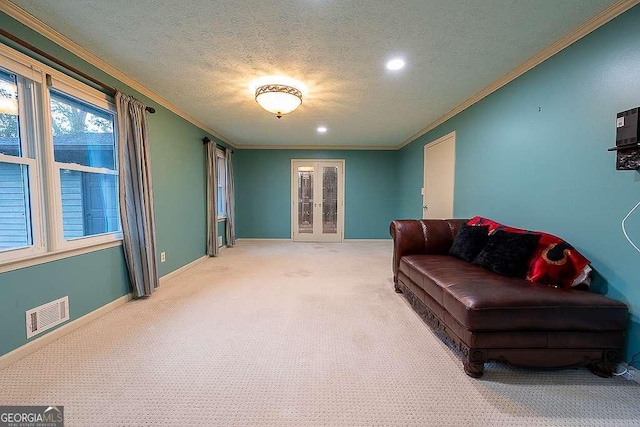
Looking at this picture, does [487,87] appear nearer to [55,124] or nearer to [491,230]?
[491,230]

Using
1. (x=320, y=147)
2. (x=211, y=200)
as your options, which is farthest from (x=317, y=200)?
(x=211, y=200)

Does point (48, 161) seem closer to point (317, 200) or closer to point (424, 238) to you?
point (424, 238)

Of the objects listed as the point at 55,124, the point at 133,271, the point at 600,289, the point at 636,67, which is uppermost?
the point at 636,67

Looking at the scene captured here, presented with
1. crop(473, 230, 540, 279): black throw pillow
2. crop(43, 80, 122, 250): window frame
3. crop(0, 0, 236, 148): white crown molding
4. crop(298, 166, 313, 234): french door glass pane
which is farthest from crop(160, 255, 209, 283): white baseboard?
crop(473, 230, 540, 279): black throw pillow

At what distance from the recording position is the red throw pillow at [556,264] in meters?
1.76

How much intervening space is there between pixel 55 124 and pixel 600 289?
14.0ft

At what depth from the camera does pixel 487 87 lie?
9.36 feet

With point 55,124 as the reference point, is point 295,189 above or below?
below

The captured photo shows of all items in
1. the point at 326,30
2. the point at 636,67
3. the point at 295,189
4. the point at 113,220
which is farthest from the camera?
the point at 295,189

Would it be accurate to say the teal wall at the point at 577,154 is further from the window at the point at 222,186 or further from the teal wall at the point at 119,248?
the window at the point at 222,186

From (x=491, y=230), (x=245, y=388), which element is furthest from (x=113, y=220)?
(x=491, y=230)

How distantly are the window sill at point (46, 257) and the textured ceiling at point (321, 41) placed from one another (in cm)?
170

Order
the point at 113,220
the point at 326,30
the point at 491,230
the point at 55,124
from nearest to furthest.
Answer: the point at 326,30
the point at 55,124
the point at 491,230
the point at 113,220

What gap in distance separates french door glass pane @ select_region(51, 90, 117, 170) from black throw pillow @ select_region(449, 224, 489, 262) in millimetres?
3671
